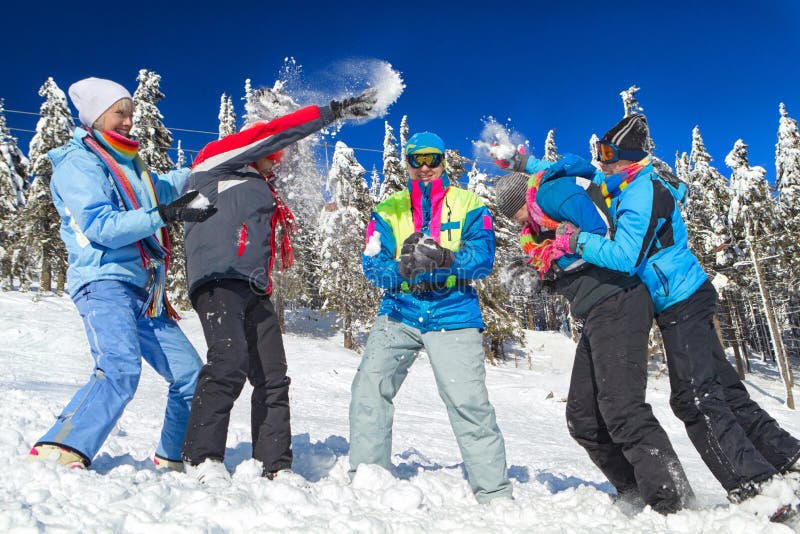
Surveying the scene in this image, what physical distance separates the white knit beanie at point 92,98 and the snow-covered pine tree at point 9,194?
87.3 feet

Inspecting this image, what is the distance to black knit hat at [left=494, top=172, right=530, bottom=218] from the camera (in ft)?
11.9

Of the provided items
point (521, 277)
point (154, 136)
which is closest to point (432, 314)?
point (521, 277)

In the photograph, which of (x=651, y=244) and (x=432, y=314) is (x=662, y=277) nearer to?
(x=651, y=244)

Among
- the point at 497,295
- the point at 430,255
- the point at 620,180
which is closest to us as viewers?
the point at 430,255

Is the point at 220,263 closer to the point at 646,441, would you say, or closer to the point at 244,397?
the point at 646,441

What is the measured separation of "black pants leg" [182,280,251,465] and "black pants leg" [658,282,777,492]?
2.66m

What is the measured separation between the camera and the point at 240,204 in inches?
137

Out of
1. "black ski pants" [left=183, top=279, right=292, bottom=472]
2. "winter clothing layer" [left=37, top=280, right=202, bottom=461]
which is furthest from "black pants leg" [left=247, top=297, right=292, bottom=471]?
"winter clothing layer" [left=37, top=280, right=202, bottom=461]

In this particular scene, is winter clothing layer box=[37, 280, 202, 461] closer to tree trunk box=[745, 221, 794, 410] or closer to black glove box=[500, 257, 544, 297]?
black glove box=[500, 257, 544, 297]

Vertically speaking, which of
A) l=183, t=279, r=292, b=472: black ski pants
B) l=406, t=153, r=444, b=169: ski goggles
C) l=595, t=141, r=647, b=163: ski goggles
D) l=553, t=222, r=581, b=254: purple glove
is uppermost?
l=406, t=153, r=444, b=169: ski goggles

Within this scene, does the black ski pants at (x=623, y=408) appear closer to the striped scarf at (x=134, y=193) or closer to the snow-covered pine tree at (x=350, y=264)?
the striped scarf at (x=134, y=193)

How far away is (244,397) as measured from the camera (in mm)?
9367

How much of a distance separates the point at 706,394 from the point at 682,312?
499 millimetres

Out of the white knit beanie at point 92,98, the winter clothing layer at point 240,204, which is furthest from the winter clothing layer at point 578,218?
Answer: the white knit beanie at point 92,98
